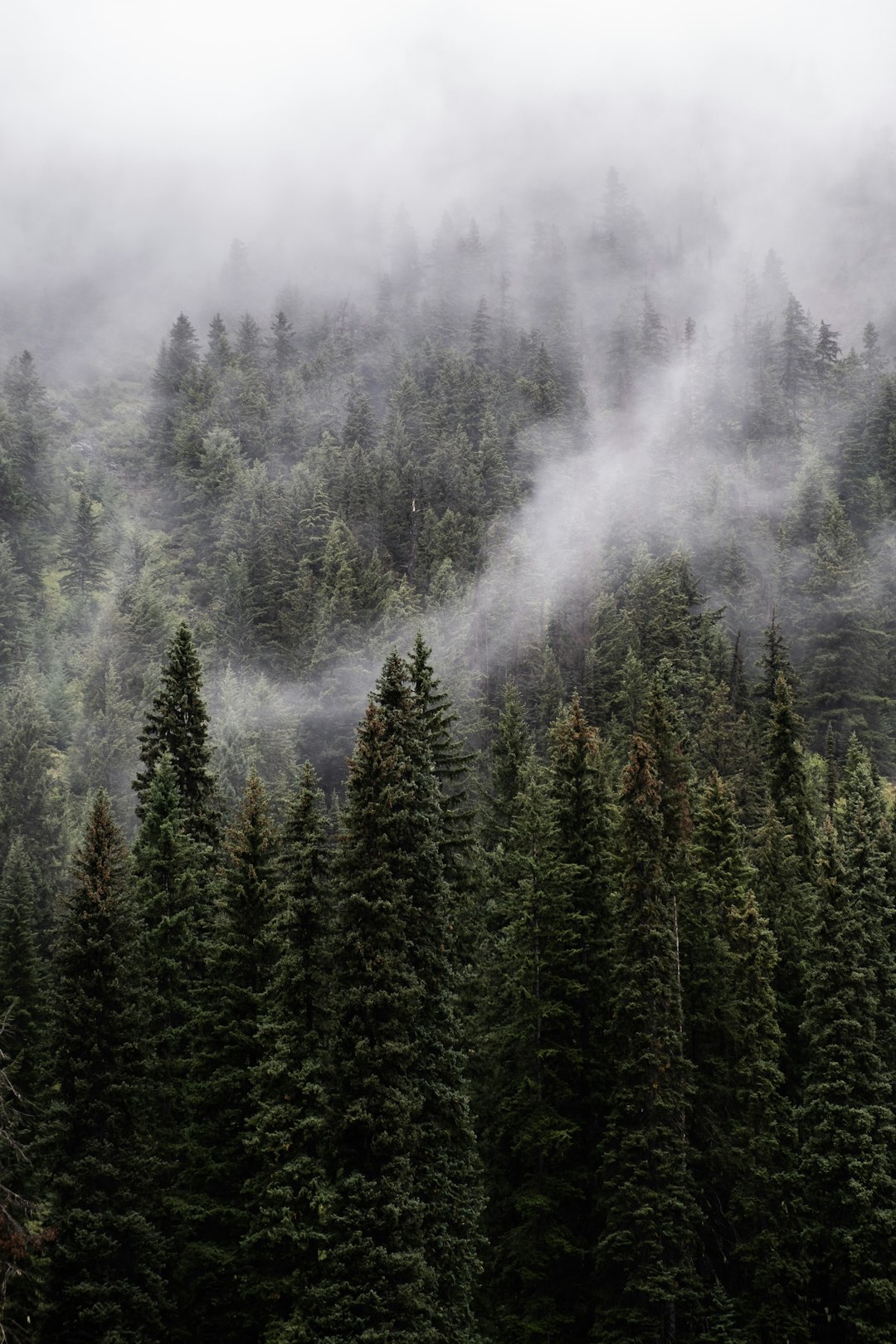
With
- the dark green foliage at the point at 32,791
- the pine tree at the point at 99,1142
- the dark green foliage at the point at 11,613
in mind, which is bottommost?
the pine tree at the point at 99,1142

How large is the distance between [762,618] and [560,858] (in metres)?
79.3

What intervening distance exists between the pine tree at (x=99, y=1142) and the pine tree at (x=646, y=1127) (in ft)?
44.2

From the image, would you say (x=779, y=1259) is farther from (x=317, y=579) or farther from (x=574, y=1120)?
(x=317, y=579)

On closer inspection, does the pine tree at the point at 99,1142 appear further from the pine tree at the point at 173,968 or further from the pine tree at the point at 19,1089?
the pine tree at the point at 173,968

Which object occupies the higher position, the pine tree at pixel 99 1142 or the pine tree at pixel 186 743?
the pine tree at pixel 186 743

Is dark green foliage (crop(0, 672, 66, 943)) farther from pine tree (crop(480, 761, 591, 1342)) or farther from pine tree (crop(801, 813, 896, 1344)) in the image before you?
pine tree (crop(801, 813, 896, 1344))

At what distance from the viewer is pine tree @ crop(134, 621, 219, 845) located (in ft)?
122

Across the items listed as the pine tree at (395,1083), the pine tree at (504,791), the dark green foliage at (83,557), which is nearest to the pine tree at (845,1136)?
the pine tree at (504,791)

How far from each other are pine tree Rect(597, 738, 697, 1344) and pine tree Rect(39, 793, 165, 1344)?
13470mm

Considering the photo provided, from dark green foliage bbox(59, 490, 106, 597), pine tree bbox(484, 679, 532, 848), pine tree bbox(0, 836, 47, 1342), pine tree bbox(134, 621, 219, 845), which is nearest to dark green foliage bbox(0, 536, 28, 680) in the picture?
dark green foliage bbox(59, 490, 106, 597)

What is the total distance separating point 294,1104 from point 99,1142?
15.6ft

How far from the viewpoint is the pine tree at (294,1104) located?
85.6ft

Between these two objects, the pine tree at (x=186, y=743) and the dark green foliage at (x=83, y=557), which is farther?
the dark green foliage at (x=83, y=557)

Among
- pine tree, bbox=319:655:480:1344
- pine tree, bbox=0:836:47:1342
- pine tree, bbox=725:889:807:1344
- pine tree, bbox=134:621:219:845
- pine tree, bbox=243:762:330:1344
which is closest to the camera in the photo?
pine tree, bbox=0:836:47:1342
